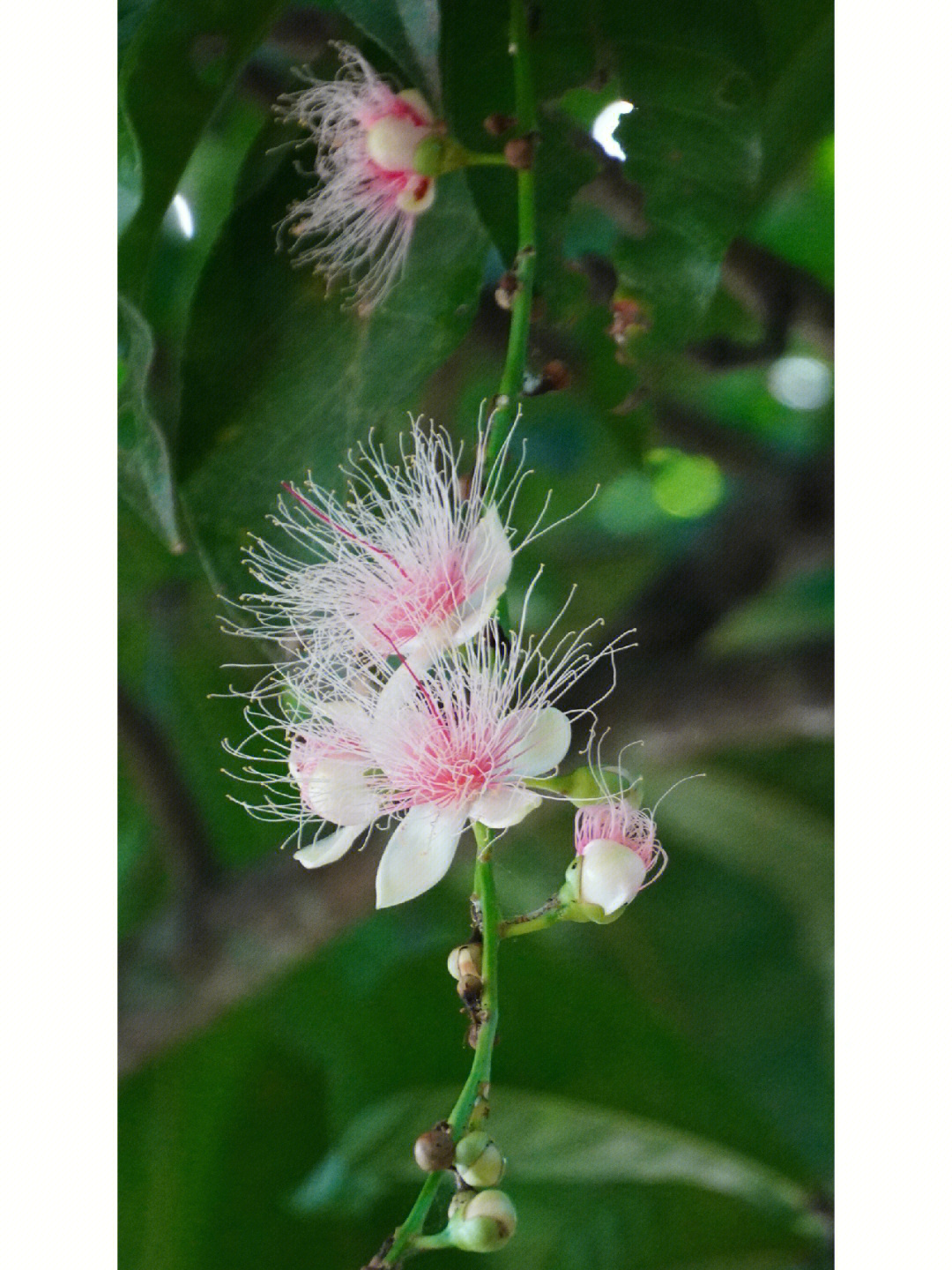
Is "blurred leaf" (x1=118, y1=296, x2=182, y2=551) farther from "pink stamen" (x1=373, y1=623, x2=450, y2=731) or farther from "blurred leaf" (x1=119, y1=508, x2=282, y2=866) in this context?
"pink stamen" (x1=373, y1=623, x2=450, y2=731)

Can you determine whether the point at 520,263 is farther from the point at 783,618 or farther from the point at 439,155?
the point at 783,618

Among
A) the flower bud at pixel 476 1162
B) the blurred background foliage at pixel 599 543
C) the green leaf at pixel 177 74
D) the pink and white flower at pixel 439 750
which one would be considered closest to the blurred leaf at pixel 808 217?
the blurred background foliage at pixel 599 543

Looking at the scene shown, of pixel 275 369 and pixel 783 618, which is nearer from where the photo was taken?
pixel 783 618

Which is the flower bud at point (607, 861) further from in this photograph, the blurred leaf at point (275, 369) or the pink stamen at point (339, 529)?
the blurred leaf at point (275, 369)

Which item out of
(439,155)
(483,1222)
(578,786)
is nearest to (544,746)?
(578,786)

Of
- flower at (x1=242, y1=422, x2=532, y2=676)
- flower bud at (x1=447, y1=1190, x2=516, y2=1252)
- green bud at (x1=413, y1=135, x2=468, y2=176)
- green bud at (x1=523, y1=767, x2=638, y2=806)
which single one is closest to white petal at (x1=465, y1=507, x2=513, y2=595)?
flower at (x1=242, y1=422, x2=532, y2=676)

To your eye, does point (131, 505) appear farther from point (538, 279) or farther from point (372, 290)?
point (538, 279)

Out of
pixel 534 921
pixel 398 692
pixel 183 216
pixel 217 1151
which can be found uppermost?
pixel 183 216
